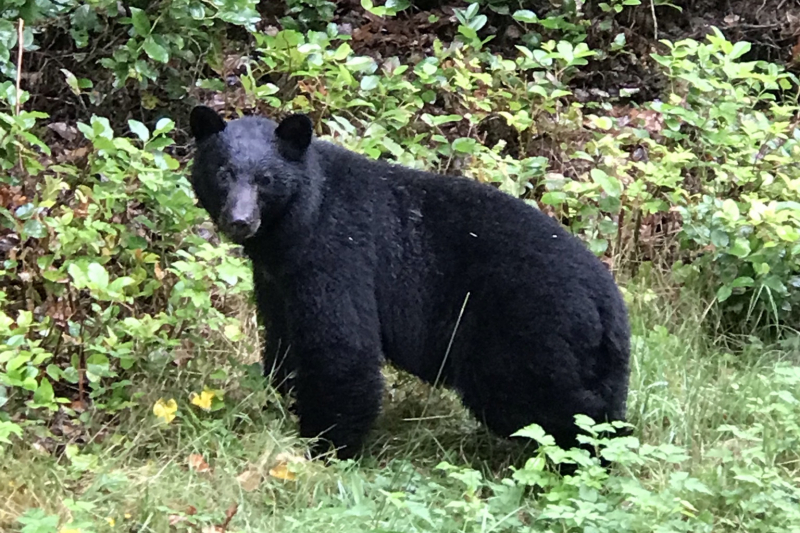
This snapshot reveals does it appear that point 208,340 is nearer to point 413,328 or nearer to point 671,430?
point 413,328

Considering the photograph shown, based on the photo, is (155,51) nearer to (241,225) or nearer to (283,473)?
(241,225)

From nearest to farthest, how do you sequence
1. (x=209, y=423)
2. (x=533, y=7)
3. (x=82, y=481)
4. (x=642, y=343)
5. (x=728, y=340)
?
(x=82, y=481)
(x=209, y=423)
(x=642, y=343)
(x=728, y=340)
(x=533, y=7)

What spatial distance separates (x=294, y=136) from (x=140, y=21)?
8.17 feet

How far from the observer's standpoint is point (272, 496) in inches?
136

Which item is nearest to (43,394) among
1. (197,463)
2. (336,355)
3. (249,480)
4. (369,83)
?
(197,463)

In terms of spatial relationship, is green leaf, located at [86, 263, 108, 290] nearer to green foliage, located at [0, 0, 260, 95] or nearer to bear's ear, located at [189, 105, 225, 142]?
bear's ear, located at [189, 105, 225, 142]

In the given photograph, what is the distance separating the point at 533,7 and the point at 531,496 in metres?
4.94

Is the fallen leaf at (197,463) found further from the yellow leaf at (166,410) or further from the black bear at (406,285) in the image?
the black bear at (406,285)

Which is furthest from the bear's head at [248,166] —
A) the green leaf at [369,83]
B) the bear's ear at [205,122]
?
the green leaf at [369,83]

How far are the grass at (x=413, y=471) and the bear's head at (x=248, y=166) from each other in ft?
2.81

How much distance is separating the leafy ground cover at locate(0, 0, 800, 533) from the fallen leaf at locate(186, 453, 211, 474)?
0.02 meters

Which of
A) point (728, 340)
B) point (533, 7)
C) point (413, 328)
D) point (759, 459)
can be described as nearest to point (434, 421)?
point (413, 328)

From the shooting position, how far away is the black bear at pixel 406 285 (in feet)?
11.8

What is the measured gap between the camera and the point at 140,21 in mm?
5512
